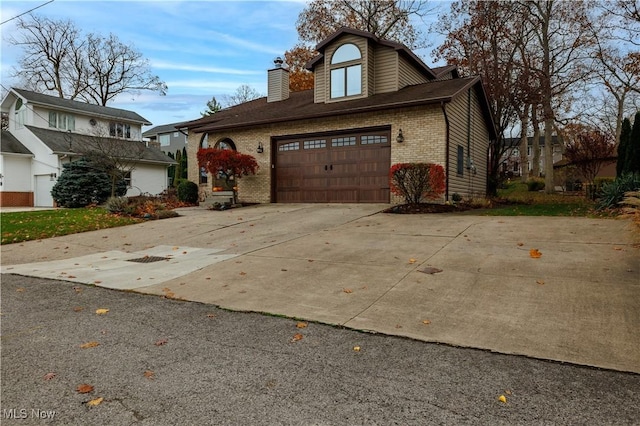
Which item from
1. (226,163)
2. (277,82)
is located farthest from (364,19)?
(226,163)

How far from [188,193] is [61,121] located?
14509 mm

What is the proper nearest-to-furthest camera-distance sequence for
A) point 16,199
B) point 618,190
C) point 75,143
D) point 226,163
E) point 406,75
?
point 618,190
point 226,163
point 406,75
point 16,199
point 75,143

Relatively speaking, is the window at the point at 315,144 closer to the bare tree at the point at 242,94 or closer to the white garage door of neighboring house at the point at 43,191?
the white garage door of neighboring house at the point at 43,191

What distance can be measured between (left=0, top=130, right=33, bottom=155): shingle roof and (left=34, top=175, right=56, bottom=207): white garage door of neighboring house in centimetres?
178

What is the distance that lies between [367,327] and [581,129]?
38210 millimetres

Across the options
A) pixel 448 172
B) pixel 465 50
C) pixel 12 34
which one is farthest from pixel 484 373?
pixel 12 34

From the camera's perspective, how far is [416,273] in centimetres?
507

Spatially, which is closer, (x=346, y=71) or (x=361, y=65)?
(x=361, y=65)

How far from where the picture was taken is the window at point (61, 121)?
24.9m

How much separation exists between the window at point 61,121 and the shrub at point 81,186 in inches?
314

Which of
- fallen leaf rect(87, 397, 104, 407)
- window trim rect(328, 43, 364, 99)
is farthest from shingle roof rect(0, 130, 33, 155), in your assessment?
fallen leaf rect(87, 397, 104, 407)

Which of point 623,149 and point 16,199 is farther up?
point 623,149

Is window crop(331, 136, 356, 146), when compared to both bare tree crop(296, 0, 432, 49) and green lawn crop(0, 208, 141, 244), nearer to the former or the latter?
green lawn crop(0, 208, 141, 244)

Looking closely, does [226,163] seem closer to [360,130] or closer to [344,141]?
[344,141]
